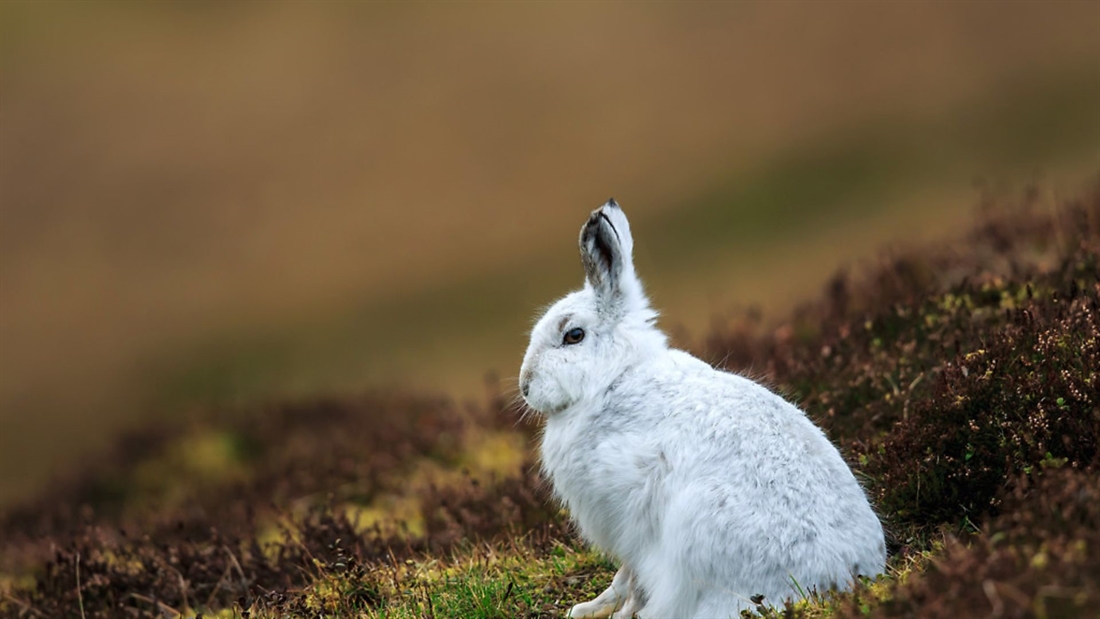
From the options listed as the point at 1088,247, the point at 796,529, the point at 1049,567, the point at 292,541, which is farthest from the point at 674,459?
the point at 1088,247

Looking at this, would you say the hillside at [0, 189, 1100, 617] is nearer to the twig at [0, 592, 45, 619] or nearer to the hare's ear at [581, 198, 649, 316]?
the twig at [0, 592, 45, 619]

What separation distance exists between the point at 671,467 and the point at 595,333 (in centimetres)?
96

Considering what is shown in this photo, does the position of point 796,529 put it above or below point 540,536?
above

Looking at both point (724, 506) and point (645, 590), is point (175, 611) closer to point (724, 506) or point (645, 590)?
point (645, 590)

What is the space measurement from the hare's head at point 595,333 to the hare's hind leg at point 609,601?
970mm

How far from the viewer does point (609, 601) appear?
6.01m

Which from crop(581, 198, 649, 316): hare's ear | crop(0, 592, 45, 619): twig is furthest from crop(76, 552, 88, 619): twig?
crop(581, 198, 649, 316): hare's ear

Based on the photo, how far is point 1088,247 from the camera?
894 centimetres

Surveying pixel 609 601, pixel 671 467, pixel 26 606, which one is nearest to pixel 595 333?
pixel 671 467

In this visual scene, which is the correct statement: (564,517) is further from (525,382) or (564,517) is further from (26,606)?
(26,606)

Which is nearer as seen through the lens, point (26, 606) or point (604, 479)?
point (604, 479)

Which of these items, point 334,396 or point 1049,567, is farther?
point 334,396

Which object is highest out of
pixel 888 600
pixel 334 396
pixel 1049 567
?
pixel 1049 567

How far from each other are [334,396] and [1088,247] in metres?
8.94
